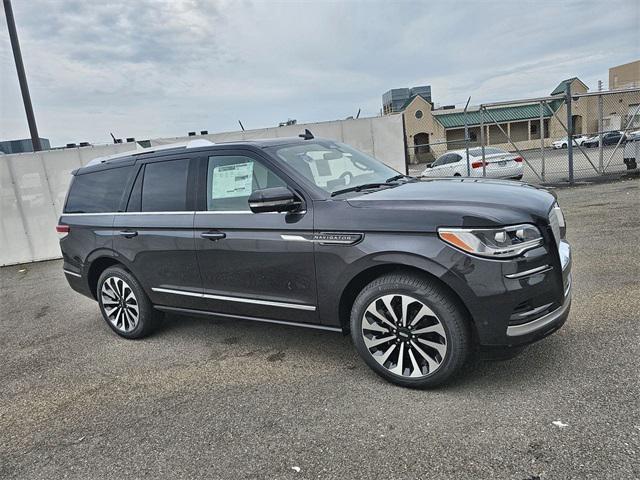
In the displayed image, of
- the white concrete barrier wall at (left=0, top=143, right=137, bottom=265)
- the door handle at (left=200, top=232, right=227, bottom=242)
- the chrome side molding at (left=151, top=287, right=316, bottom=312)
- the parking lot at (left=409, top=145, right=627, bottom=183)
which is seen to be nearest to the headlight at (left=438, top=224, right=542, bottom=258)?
the chrome side molding at (left=151, top=287, right=316, bottom=312)

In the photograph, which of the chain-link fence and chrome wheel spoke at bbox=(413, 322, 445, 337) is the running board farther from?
the chain-link fence

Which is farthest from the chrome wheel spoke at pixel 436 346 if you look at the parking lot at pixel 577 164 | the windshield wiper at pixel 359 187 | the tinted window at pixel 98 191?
the parking lot at pixel 577 164

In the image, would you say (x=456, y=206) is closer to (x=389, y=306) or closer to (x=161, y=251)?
(x=389, y=306)

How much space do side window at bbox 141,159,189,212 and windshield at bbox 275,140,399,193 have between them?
0.98 m

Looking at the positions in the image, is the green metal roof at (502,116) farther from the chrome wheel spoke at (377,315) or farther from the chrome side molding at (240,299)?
the chrome wheel spoke at (377,315)

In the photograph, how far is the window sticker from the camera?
386 cm

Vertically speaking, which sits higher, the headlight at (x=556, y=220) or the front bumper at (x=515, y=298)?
the headlight at (x=556, y=220)

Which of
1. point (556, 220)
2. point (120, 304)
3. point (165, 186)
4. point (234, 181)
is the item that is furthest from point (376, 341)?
point (120, 304)

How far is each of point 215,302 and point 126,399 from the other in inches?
39.3

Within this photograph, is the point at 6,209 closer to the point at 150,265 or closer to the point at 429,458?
the point at 150,265

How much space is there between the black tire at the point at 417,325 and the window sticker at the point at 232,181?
133cm

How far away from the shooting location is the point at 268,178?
373 centimetres

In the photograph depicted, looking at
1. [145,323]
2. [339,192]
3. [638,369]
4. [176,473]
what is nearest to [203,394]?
[176,473]

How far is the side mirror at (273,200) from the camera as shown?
338 centimetres
